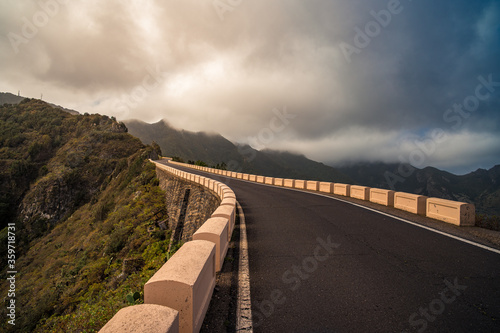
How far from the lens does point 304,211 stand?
961cm

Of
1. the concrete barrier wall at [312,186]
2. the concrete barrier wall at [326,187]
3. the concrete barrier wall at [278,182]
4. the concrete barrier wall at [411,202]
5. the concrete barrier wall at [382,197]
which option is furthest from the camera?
the concrete barrier wall at [278,182]

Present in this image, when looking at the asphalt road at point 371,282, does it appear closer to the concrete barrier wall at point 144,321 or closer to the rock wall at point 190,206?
the concrete barrier wall at point 144,321

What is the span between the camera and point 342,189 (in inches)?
612

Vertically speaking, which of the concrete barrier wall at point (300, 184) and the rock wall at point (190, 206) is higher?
the concrete barrier wall at point (300, 184)

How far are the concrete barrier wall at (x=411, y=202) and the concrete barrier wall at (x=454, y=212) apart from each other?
54 centimetres

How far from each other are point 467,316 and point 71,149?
258ft

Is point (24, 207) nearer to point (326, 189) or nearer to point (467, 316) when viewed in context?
point (326, 189)

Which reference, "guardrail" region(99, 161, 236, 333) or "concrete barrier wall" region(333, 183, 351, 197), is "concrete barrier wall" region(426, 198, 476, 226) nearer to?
"concrete barrier wall" region(333, 183, 351, 197)

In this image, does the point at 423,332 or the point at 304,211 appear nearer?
the point at 423,332

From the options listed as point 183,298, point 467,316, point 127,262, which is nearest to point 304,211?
point 467,316

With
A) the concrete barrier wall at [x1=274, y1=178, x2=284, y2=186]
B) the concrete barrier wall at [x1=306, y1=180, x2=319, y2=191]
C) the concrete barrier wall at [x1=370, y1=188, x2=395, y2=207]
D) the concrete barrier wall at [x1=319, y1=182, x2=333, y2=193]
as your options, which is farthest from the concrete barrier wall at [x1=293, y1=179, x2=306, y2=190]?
the concrete barrier wall at [x1=370, y1=188, x2=395, y2=207]

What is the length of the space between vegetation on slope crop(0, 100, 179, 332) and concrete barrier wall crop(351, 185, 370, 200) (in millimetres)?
10259

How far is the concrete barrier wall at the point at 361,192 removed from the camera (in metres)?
12.9

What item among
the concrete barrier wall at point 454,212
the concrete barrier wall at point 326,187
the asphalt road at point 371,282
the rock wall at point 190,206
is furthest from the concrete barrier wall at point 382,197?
the rock wall at point 190,206
